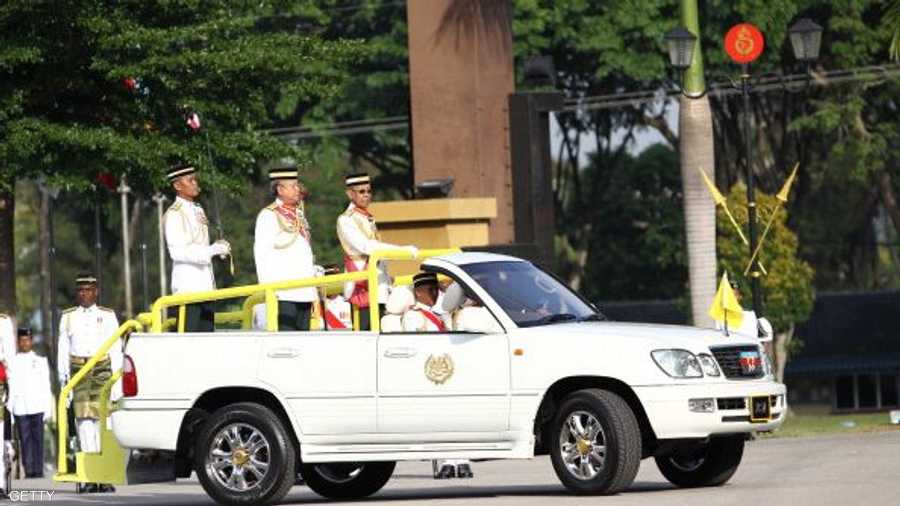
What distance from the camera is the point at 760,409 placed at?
57.3 feet

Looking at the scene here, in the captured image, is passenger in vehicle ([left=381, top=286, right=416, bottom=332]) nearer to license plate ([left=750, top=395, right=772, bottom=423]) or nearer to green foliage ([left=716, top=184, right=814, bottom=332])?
license plate ([left=750, top=395, right=772, bottom=423])

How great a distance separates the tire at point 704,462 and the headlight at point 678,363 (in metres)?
1.13

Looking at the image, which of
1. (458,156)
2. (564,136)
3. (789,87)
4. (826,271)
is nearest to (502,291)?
(458,156)

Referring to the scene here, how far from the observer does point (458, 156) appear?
3122cm

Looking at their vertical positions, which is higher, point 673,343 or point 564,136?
point 564,136

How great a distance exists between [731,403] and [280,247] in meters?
3.78

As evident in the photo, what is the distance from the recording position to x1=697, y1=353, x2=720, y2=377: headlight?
17.2m

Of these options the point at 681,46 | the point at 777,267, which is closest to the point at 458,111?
the point at 681,46

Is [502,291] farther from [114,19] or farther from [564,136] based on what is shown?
[564,136]

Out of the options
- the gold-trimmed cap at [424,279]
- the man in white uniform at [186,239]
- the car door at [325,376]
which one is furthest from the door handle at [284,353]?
the man in white uniform at [186,239]

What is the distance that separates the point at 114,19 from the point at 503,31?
504cm

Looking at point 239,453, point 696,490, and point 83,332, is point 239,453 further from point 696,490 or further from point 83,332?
point 83,332

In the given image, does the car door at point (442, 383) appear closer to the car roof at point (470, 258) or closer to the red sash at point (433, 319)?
the red sash at point (433, 319)

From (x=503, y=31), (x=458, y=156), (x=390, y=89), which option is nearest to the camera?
(x=458, y=156)
